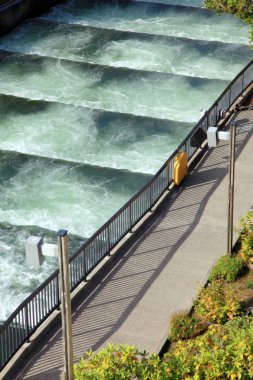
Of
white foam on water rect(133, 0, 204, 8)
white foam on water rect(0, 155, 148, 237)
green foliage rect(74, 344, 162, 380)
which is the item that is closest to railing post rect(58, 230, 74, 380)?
green foliage rect(74, 344, 162, 380)

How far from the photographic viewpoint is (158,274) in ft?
81.2

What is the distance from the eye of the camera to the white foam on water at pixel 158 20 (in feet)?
156

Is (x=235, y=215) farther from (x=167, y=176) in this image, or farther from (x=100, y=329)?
(x=100, y=329)

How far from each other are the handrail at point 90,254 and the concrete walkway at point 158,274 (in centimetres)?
41

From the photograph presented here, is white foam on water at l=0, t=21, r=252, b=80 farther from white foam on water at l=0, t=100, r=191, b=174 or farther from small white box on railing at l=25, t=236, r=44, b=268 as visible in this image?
small white box on railing at l=25, t=236, r=44, b=268

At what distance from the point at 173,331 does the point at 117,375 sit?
429cm

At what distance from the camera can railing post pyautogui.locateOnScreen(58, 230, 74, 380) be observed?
1691 cm

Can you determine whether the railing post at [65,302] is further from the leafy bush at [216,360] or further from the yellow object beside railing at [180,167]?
the yellow object beside railing at [180,167]

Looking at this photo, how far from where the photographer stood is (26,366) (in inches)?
842

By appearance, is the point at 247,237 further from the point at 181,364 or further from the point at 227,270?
the point at 181,364

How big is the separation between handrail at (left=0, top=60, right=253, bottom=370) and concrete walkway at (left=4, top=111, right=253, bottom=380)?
1.36 ft

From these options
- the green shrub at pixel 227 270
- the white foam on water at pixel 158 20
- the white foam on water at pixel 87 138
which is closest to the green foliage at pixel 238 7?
the white foam on water at pixel 87 138

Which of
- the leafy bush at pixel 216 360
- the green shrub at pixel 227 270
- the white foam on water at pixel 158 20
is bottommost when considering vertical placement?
the white foam on water at pixel 158 20

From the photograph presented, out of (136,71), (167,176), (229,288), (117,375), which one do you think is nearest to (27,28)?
(136,71)
